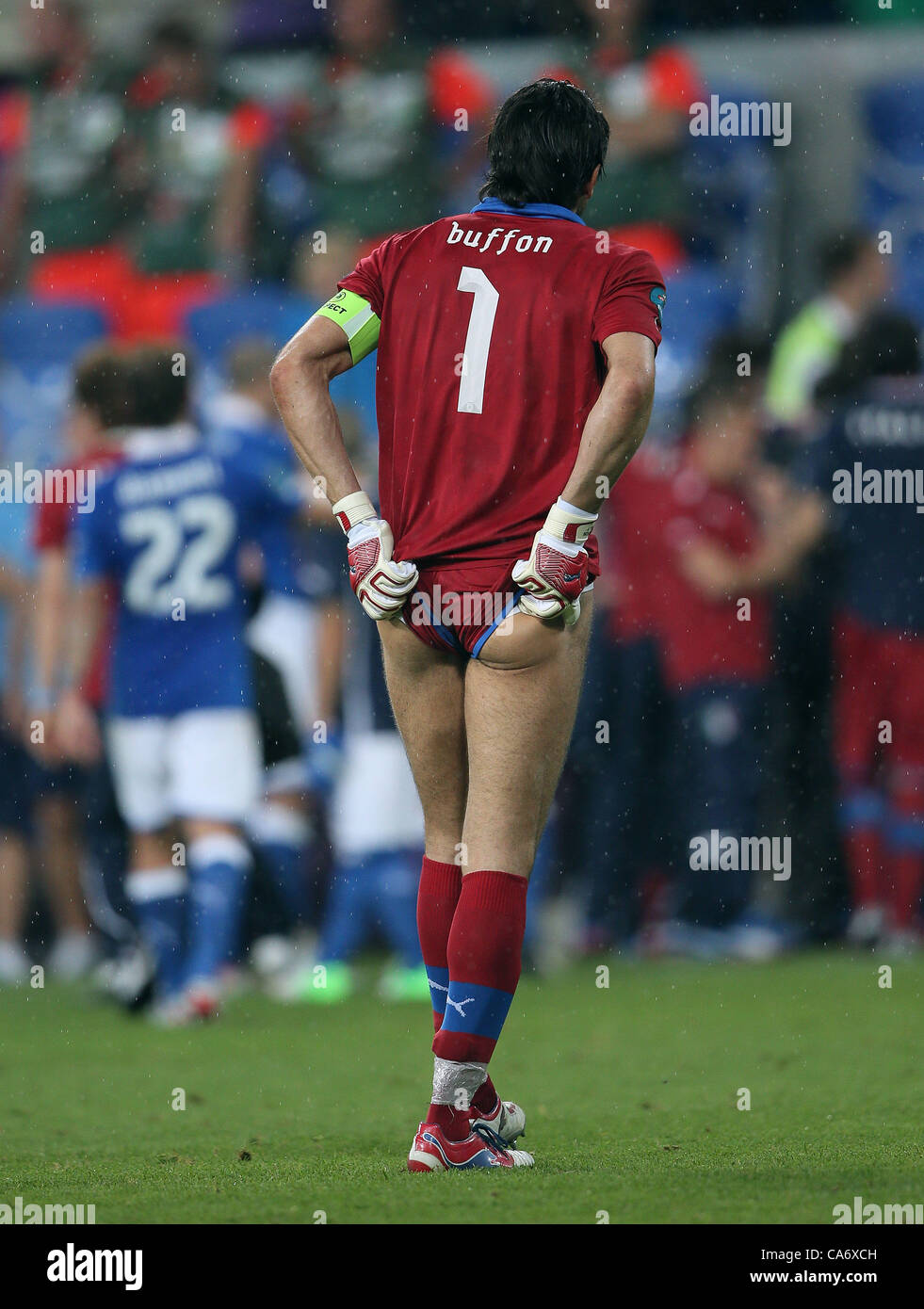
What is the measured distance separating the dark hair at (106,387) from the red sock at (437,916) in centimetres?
308

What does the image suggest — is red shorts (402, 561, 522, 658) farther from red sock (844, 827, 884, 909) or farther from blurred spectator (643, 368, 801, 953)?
red sock (844, 827, 884, 909)

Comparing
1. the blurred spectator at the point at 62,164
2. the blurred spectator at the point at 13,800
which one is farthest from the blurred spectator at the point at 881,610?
the blurred spectator at the point at 62,164

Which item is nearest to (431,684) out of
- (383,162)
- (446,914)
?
(446,914)

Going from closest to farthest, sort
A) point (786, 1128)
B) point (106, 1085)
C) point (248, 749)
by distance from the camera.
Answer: point (786, 1128)
point (106, 1085)
point (248, 749)

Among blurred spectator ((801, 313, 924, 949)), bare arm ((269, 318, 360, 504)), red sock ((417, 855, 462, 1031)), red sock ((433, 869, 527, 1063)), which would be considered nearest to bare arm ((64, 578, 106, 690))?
blurred spectator ((801, 313, 924, 949))

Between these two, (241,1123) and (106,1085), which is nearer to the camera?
(241,1123)

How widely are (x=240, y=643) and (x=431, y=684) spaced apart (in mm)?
2982

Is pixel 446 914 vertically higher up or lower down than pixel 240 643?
lower down

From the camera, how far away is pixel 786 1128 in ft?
14.6

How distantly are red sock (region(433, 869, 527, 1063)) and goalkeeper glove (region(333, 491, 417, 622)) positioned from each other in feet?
1.76

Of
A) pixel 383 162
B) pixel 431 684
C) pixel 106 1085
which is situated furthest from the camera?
pixel 383 162

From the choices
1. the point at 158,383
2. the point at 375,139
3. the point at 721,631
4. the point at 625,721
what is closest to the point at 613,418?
the point at 158,383

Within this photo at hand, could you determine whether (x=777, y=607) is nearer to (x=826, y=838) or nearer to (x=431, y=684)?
(x=826, y=838)

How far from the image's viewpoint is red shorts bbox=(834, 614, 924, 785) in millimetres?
8258
